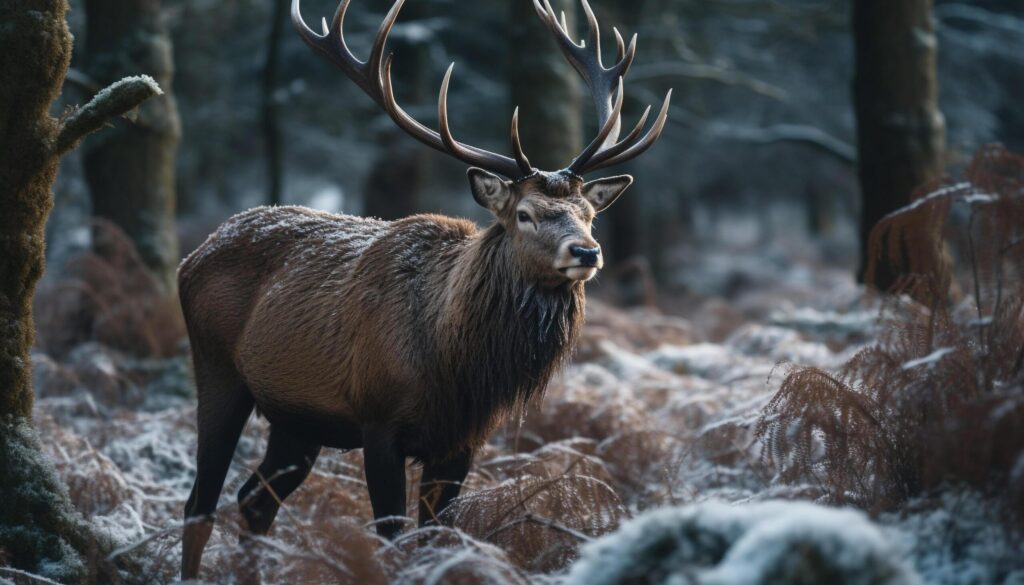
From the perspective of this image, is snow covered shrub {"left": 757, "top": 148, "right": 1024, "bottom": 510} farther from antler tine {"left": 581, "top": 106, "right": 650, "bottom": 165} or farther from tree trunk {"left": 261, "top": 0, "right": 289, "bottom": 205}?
tree trunk {"left": 261, "top": 0, "right": 289, "bottom": 205}

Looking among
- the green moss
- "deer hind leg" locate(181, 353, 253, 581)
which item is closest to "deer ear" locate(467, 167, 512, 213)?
"deer hind leg" locate(181, 353, 253, 581)

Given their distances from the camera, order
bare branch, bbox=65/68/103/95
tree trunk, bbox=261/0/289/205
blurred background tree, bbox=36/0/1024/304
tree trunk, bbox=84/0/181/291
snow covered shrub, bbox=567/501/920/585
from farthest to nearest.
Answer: tree trunk, bbox=261/0/289/205 → blurred background tree, bbox=36/0/1024/304 → tree trunk, bbox=84/0/181/291 → bare branch, bbox=65/68/103/95 → snow covered shrub, bbox=567/501/920/585

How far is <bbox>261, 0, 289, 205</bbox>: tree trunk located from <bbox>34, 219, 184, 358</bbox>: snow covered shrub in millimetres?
5290

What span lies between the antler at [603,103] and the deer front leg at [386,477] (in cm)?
156

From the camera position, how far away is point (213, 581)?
4105 millimetres

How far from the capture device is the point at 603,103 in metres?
5.45

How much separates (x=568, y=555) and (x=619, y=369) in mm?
4698

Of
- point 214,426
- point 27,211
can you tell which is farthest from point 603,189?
point 27,211

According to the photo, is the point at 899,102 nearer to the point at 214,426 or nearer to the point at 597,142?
the point at 597,142

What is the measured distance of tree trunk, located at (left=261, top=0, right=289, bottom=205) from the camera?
14.0m

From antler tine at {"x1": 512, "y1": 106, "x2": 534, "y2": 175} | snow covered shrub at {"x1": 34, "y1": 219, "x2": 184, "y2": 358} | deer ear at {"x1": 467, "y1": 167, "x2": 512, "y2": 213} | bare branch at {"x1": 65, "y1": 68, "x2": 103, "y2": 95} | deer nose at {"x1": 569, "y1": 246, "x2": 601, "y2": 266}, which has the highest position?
bare branch at {"x1": 65, "y1": 68, "x2": 103, "y2": 95}

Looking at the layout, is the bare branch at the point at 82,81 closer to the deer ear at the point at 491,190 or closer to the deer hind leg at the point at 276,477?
the deer hind leg at the point at 276,477

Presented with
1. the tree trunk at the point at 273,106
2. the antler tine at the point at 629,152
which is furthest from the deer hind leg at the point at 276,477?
the tree trunk at the point at 273,106

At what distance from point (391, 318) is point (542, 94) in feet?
18.2
